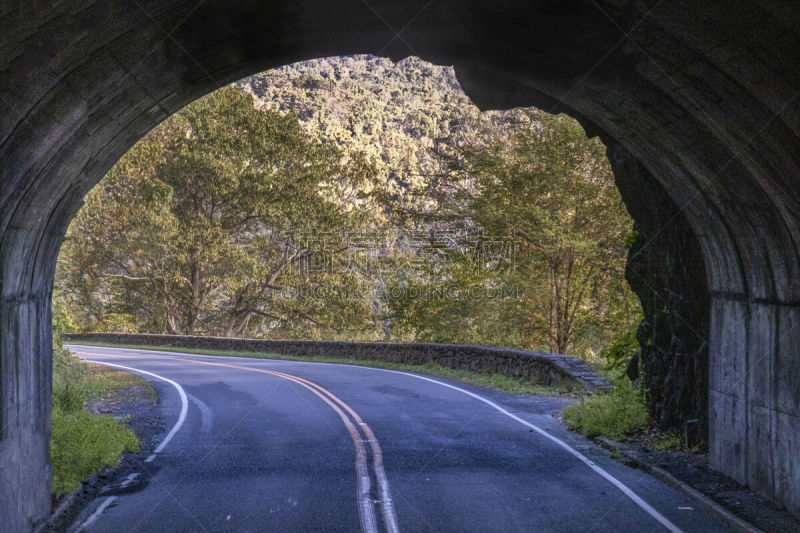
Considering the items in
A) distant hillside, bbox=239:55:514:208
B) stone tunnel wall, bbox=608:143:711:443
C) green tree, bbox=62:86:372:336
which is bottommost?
stone tunnel wall, bbox=608:143:711:443

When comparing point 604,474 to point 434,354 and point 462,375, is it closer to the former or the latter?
point 462,375

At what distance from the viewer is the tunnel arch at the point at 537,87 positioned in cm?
539

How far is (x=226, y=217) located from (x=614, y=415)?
33.0m

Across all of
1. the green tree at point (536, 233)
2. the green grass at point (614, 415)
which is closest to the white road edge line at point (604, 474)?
the green grass at point (614, 415)

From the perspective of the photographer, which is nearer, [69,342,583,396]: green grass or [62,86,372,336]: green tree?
[69,342,583,396]: green grass

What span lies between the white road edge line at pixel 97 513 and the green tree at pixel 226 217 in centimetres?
3154

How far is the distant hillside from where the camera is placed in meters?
91.2

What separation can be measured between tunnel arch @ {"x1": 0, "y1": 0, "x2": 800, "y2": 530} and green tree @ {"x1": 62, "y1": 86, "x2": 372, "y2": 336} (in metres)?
31.2

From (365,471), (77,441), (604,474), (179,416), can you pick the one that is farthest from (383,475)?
(179,416)

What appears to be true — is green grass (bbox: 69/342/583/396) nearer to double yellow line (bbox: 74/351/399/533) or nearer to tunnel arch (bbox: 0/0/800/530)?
double yellow line (bbox: 74/351/399/533)

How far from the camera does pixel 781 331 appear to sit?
23.3ft

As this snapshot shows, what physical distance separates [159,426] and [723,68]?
33.9 ft

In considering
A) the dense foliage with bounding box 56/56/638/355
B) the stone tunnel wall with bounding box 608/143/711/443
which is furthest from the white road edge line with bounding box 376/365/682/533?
the dense foliage with bounding box 56/56/638/355

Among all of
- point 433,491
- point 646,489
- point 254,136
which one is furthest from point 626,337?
point 254,136
